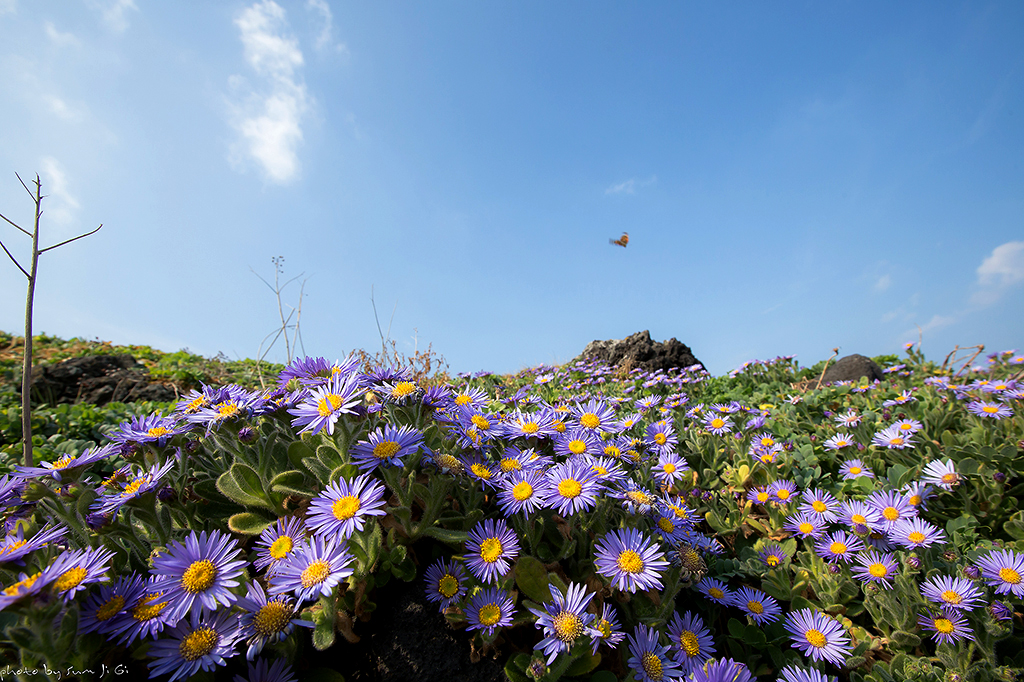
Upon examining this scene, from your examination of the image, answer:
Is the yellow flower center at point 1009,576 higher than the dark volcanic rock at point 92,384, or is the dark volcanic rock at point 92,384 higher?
the dark volcanic rock at point 92,384

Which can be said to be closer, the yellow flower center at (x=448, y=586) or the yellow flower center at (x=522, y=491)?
the yellow flower center at (x=448, y=586)

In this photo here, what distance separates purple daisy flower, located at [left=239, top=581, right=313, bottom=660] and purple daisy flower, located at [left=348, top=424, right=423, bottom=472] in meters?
0.40

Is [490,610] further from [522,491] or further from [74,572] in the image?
[74,572]

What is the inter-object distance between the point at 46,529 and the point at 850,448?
4.16m

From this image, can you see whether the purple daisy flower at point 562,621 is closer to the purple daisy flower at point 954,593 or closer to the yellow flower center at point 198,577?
the yellow flower center at point 198,577

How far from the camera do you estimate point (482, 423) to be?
1.85m

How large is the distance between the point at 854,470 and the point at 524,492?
96.2 inches

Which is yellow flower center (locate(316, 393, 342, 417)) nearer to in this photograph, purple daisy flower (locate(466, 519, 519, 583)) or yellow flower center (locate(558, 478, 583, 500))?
purple daisy flower (locate(466, 519, 519, 583))

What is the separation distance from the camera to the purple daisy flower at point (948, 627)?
6.06 ft

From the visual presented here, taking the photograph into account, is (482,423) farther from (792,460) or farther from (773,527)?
(792,460)

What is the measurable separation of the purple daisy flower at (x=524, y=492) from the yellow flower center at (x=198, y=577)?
83cm

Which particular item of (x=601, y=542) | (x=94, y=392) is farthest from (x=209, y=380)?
(x=601, y=542)

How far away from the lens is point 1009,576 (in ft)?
6.57

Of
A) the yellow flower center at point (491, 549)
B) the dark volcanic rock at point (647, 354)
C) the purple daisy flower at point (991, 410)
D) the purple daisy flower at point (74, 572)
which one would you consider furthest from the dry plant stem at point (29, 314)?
the dark volcanic rock at point (647, 354)
